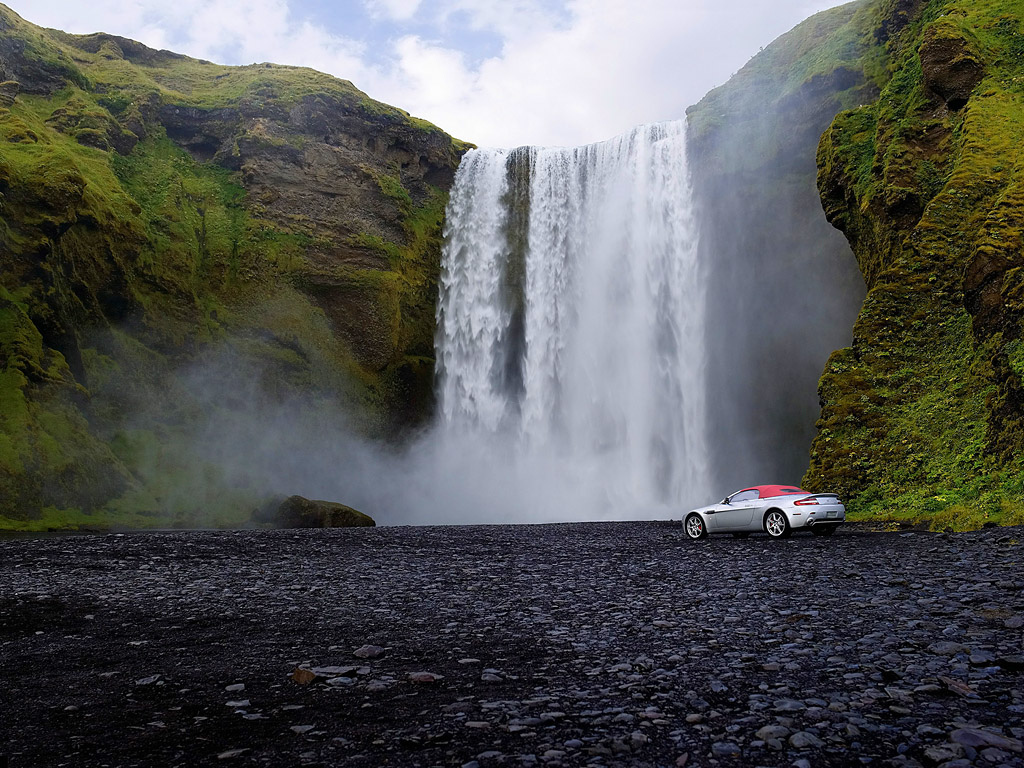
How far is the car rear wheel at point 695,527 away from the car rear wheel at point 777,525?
1.86 m

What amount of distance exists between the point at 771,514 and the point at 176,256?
130ft

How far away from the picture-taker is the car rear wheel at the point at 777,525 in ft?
57.4

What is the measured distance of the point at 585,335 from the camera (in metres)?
44.4

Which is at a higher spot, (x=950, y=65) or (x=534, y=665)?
(x=950, y=65)

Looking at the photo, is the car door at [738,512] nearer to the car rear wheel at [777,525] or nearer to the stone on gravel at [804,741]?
the car rear wheel at [777,525]

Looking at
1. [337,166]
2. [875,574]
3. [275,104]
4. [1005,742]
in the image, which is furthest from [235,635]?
[275,104]

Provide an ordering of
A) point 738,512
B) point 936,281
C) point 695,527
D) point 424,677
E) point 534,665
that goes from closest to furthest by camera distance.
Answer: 1. point 424,677
2. point 534,665
3. point 738,512
4. point 695,527
5. point 936,281

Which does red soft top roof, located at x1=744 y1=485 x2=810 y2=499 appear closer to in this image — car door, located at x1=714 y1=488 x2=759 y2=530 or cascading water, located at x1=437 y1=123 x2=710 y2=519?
car door, located at x1=714 y1=488 x2=759 y2=530

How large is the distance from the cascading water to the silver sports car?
19.4m

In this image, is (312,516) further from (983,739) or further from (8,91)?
(8,91)

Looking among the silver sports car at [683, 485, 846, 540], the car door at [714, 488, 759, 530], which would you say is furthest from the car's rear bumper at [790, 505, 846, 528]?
the car door at [714, 488, 759, 530]

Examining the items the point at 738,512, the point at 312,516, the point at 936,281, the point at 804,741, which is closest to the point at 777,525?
the point at 738,512

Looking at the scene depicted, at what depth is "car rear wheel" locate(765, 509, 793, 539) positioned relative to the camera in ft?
57.4

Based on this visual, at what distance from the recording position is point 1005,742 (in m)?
3.77
